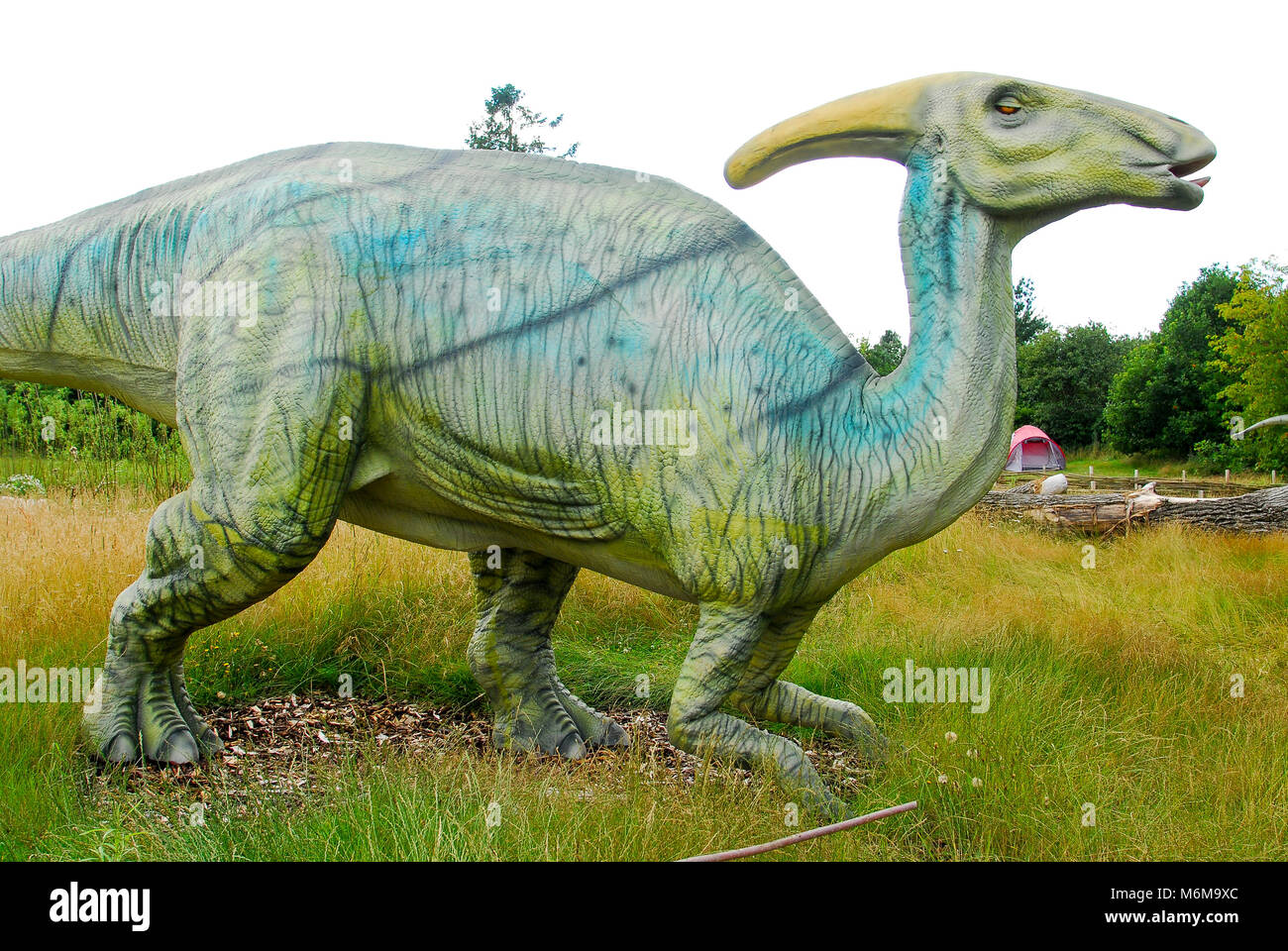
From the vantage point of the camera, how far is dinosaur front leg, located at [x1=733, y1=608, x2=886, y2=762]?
2662mm

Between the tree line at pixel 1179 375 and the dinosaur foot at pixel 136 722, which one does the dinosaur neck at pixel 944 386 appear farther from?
the tree line at pixel 1179 375

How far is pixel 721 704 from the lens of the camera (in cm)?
240

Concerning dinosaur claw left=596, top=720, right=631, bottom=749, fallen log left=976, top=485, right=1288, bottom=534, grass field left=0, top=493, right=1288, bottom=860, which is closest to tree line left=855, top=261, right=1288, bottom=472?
fallen log left=976, top=485, right=1288, bottom=534

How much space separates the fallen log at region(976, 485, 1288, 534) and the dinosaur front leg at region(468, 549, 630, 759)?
6.71 metres

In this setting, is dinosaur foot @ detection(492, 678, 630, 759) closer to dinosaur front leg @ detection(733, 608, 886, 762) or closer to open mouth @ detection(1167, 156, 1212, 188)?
dinosaur front leg @ detection(733, 608, 886, 762)

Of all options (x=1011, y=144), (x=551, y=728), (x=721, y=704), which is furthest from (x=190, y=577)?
(x=1011, y=144)

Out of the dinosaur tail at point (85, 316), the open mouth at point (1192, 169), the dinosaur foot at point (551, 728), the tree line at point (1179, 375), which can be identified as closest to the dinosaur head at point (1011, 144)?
the open mouth at point (1192, 169)

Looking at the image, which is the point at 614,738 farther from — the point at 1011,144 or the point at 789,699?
the point at 1011,144

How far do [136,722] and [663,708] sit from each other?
2.00 meters

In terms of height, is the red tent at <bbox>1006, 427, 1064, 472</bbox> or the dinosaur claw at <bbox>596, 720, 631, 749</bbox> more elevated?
the red tent at <bbox>1006, 427, 1064, 472</bbox>

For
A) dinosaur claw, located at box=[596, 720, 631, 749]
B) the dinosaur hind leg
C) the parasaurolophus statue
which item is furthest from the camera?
dinosaur claw, located at box=[596, 720, 631, 749]

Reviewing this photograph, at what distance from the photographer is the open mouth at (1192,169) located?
2.16 m

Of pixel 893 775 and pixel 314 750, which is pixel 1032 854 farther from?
pixel 314 750

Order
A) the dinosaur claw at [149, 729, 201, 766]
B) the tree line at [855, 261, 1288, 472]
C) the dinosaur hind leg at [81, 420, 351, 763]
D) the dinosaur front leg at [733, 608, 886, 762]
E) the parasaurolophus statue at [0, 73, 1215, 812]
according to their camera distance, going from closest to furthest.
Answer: the parasaurolophus statue at [0, 73, 1215, 812], the dinosaur hind leg at [81, 420, 351, 763], the dinosaur front leg at [733, 608, 886, 762], the dinosaur claw at [149, 729, 201, 766], the tree line at [855, 261, 1288, 472]
